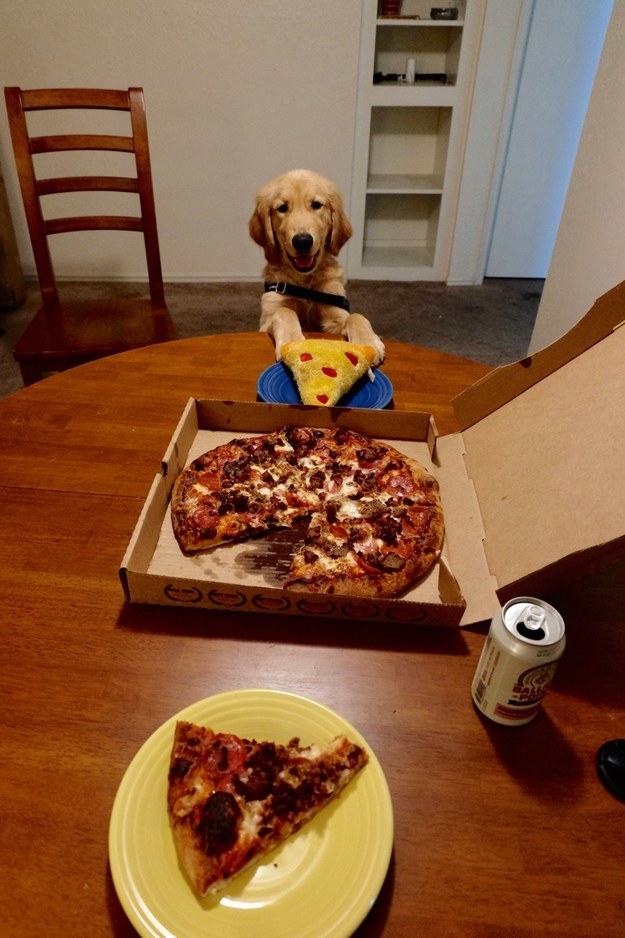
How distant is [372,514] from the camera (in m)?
1.04

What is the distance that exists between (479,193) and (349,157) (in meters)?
0.79

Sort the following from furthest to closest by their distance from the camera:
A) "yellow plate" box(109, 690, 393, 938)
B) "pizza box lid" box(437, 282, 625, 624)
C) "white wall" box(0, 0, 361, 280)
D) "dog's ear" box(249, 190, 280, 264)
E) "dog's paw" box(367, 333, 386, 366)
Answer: "white wall" box(0, 0, 361, 280) < "dog's ear" box(249, 190, 280, 264) < "dog's paw" box(367, 333, 386, 366) < "pizza box lid" box(437, 282, 625, 624) < "yellow plate" box(109, 690, 393, 938)

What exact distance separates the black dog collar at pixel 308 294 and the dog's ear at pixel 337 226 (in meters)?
0.23

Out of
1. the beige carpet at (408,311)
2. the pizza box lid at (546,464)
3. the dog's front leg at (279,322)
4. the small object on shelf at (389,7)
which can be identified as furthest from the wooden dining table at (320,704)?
the small object on shelf at (389,7)

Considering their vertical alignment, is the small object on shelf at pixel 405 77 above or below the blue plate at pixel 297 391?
above

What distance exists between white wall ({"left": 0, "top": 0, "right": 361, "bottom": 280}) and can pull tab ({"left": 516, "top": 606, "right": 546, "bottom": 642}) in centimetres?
339

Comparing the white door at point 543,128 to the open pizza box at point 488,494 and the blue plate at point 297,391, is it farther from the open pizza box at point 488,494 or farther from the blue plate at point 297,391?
the open pizza box at point 488,494

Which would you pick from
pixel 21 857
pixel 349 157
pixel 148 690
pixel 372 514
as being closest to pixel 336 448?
pixel 372 514

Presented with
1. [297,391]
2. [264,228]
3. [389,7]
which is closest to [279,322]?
[297,391]

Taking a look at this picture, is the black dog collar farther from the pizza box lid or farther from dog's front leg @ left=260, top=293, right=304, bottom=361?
the pizza box lid

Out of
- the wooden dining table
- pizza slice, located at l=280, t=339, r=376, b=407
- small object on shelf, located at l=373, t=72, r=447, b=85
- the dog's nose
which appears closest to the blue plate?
pizza slice, located at l=280, t=339, r=376, b=407

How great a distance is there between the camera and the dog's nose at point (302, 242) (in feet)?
6.29

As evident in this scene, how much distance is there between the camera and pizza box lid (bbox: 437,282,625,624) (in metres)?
0.76

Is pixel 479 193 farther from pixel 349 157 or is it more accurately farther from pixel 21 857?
pixel 21 857
